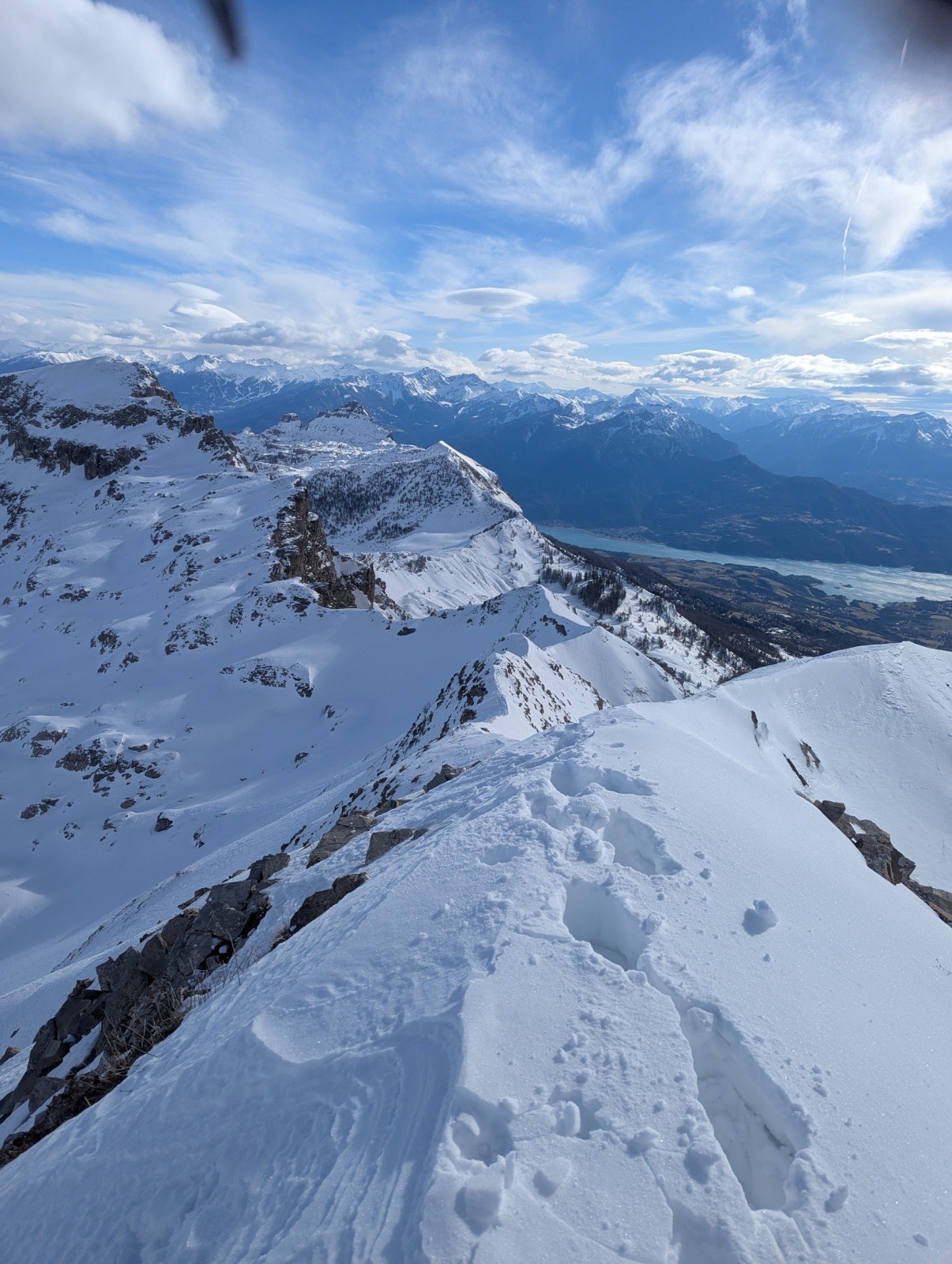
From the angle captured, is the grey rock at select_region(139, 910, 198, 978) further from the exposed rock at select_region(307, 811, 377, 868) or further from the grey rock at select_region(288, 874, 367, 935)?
the grey rock at select_region(288, 874, 367, 935)

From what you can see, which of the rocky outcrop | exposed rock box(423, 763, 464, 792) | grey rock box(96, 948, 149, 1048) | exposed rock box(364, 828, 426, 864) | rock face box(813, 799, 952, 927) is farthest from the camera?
the rocky outcrop

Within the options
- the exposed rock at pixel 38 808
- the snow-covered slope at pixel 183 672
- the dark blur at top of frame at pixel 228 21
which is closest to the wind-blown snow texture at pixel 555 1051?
the dark blur at top of frame at pixel 228 21

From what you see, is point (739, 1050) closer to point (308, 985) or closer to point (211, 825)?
point (308, 985)

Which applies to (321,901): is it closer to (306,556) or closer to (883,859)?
(883,859)

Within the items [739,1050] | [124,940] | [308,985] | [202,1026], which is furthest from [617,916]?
[124,940]

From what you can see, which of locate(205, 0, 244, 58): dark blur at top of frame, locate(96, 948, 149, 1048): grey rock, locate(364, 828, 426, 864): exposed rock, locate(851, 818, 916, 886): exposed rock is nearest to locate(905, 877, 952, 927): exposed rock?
locate(851, 818, 916, 886): exposed rock

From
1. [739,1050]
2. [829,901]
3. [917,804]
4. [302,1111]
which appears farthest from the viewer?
[917,804]

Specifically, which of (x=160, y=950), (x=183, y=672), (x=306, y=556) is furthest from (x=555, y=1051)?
(x=306, y=556)
